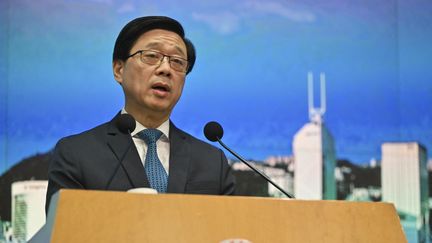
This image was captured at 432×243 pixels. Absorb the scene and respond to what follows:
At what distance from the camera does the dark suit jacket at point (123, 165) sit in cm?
203

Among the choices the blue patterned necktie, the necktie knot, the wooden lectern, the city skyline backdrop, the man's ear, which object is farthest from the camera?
the city skyline backdrop

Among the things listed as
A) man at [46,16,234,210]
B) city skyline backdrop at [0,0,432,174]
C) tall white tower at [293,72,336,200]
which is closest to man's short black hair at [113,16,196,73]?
man at [46,16,234,210]

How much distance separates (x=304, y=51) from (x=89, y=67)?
46.5 inches

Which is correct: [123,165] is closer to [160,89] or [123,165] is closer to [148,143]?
[148,143]

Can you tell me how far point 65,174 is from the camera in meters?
2.03

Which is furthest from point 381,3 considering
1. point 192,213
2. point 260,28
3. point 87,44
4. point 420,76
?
point 192,213

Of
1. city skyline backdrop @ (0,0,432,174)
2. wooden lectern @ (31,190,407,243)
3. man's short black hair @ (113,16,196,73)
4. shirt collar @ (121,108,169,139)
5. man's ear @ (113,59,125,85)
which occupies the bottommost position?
wooden lectern @ (31,190,407,243)

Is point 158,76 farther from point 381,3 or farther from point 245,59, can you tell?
point 381,3

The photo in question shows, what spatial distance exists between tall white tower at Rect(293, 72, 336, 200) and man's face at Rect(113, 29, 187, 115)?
1637 millimetres

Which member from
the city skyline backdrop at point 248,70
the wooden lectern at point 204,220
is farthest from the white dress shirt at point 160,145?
the city skyline backdrop at point 248,70

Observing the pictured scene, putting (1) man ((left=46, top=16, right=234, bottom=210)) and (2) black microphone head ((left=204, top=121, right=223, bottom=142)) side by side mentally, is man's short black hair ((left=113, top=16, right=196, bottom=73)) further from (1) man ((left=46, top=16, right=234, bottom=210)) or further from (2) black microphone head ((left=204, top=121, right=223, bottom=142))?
(2) black microphone head ((left=204, top=121, right=223, bottom=142))

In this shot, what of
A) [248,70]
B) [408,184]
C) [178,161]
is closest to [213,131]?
[178,161]

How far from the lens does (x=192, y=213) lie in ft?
4.88

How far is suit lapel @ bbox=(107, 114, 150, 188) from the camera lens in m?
2.03
